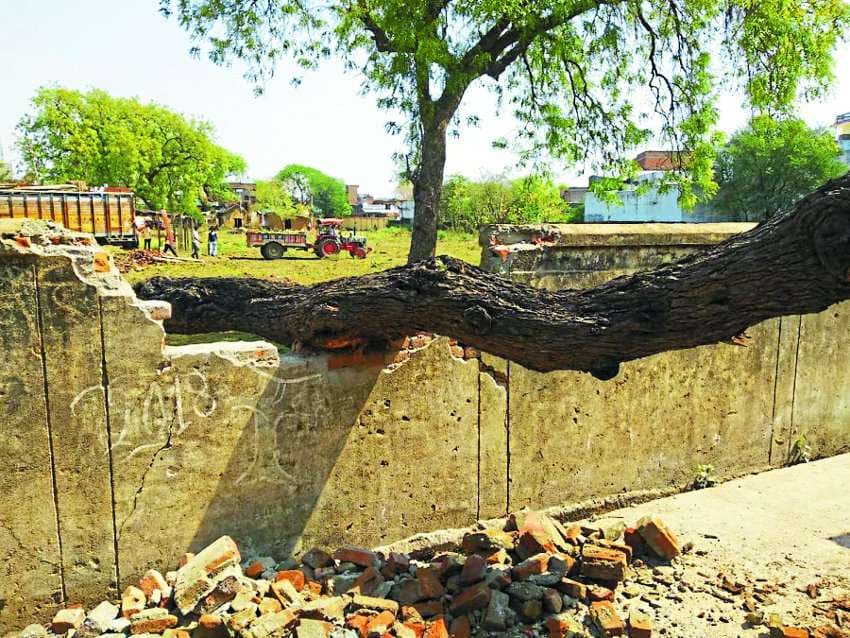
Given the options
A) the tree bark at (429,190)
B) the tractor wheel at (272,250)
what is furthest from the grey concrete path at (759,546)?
the tractor wheel at (272,250)

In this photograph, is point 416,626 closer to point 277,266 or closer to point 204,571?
point 204,571

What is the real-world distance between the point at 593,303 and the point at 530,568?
1732mm

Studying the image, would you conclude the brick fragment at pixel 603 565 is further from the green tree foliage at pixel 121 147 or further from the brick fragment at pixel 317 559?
the green tree foliage at pixel 121 147

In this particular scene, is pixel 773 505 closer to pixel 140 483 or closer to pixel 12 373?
pixel 140 483

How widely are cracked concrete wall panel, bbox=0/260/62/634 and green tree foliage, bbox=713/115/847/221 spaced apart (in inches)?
1479

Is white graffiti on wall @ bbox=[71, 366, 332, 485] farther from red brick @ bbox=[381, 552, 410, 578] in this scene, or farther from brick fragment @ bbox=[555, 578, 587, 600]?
brick fragment @ bbox=[555, 578, 587, 600]

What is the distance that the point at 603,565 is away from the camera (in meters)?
4.36

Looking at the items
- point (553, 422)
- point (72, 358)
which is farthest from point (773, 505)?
point (72, 358)

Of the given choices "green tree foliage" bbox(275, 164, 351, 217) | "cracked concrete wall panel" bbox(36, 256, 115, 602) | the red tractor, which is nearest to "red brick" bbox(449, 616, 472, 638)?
"cracked concrete wall panel" bbox(36, 256, 115, 602)

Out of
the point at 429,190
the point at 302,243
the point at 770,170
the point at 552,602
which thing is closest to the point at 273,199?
the point at 302,243

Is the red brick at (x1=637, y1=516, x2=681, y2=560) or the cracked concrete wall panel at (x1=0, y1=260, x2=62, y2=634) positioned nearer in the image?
the cracked concrete wall panel at (x1=0, y1=260, x2=62, y2=634)

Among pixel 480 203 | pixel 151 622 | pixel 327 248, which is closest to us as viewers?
pixel 151 622

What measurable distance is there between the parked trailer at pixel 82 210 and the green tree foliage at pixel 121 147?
1703 centimetres

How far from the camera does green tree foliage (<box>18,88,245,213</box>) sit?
36688 millimetres
